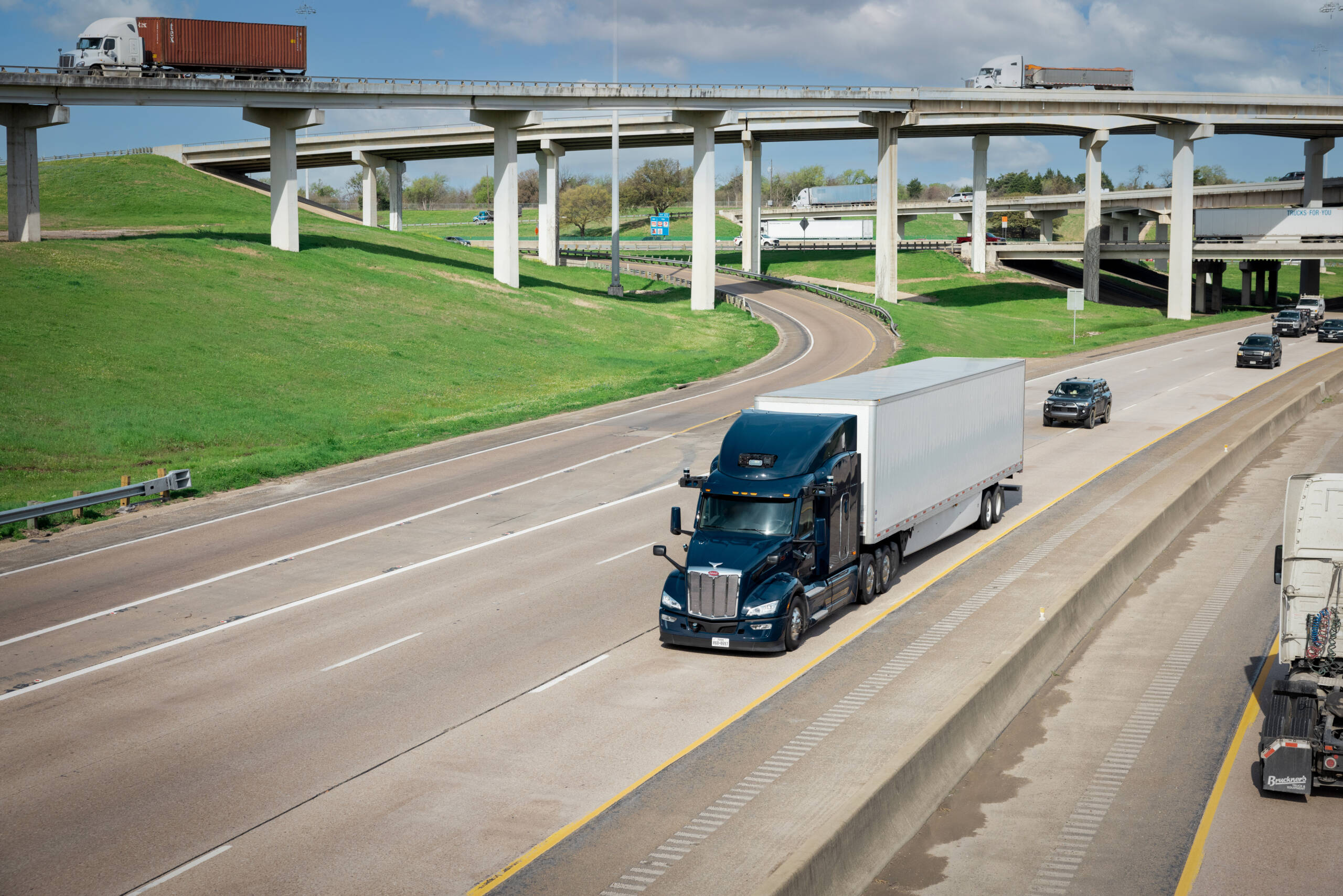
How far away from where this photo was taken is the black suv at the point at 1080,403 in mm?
39594

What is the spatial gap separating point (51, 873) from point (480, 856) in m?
4.17

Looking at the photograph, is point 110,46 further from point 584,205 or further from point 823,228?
point 584,205

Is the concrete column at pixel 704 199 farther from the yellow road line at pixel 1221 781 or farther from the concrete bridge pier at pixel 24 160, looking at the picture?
the yellow road line at pixel 1221 781

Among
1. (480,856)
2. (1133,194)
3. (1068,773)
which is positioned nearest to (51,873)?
(480,856)

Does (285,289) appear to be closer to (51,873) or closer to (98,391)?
(98,391)

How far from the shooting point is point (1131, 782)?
13641 mm

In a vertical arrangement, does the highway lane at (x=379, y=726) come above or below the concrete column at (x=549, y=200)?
below

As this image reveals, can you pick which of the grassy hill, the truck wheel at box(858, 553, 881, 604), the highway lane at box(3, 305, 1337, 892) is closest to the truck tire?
the highway lane at box(3, 305, 1337, 892)

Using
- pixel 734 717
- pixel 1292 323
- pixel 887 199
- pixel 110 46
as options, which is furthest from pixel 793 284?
pixel 734 717

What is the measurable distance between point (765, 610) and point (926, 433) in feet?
21.1

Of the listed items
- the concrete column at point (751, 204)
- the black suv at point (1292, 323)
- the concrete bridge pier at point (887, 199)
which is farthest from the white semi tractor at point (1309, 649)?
the concrete column at point (751, 204)

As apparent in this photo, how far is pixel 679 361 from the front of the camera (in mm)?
58719

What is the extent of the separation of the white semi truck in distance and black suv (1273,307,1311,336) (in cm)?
3260

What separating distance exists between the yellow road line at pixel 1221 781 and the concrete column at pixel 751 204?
94132mm
